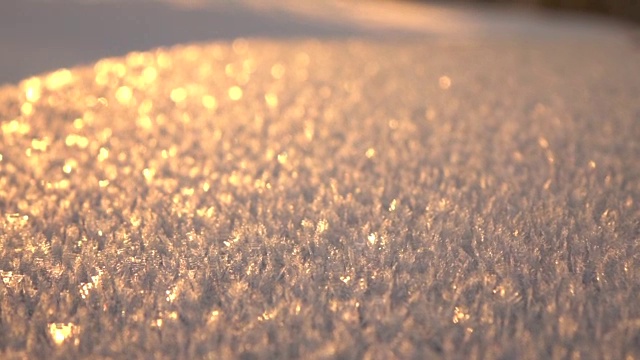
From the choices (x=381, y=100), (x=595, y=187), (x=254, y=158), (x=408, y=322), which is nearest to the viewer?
(x=408, y=322)

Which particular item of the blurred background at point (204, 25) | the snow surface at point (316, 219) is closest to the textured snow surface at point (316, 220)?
the snow surface at point (316, 219)

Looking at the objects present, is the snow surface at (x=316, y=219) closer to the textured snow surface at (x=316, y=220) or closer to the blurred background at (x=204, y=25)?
the textured snow surface at (x=316, y=220)

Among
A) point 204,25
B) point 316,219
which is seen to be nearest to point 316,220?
point 316,219

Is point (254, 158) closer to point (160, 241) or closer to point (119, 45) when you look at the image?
point (160, 241)

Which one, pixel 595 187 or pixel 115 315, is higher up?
pixel 595 187

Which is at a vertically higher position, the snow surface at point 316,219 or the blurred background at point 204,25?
the blurred background at point 204,25

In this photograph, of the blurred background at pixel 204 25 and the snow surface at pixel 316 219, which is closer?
the snow surface at pixel 316 219

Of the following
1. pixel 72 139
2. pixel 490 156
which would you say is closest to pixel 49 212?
pixel 72 139

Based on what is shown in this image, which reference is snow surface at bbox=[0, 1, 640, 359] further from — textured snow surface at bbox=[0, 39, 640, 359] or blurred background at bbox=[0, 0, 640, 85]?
blurred background at bbox=[0, 0, 640, 85]
